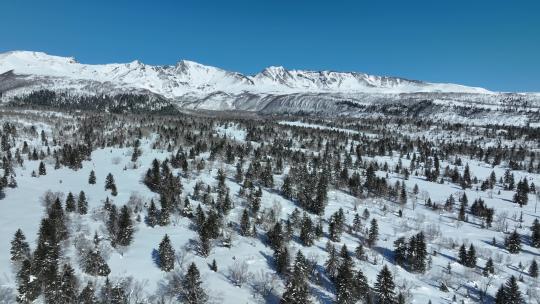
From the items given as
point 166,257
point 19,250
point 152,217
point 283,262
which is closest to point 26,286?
point 19,250

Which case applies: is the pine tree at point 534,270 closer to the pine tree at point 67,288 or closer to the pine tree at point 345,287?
the pine tree at point 345,287

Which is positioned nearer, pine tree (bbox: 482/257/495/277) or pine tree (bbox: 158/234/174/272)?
pine tree (bbox: 158/234/174/272)

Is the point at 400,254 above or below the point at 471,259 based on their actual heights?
below

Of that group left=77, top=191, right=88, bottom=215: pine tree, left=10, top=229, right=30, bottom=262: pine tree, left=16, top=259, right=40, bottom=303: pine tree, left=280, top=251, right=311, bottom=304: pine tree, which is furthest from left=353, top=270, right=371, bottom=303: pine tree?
left=77, top=191, right=88, bottom=215: pine tree

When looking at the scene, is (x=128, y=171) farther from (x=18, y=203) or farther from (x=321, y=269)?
(x=321, y=269)

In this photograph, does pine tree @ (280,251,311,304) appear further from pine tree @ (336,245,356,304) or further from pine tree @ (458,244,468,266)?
pine tree @ (458,244,468,266)

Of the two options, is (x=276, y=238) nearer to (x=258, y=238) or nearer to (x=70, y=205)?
(x=258, y=238)

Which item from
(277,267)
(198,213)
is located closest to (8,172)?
(198,213)

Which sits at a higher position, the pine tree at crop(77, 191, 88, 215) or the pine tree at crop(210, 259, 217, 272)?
the pine tree at crop(77, 191, 88, 215)
